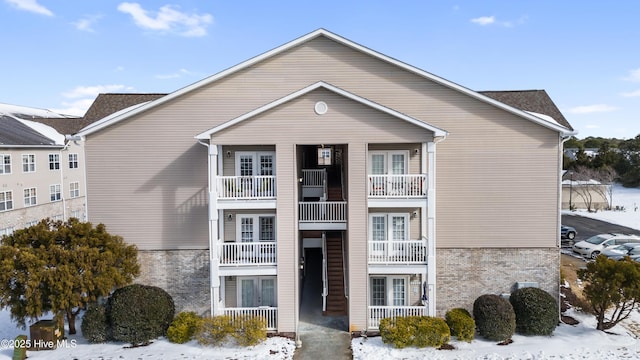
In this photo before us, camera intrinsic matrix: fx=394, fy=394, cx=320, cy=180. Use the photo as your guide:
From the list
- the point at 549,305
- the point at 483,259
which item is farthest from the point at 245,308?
the point at 549,305

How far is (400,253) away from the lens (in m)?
15.8

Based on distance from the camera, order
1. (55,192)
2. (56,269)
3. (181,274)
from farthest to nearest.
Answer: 1. (55,192)
2. (181,274)
3. (56,269)

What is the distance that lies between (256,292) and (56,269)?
724 cm

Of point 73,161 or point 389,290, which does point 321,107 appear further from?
point 73,161

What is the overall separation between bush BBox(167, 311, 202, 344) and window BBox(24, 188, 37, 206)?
2396 cm

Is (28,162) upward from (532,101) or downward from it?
downward

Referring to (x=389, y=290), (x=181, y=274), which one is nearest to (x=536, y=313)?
(x=389, y=290)

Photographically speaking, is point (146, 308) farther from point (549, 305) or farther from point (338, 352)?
point (549, 305)

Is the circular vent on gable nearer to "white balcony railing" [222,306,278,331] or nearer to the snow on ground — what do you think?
"white balcony railing" [222,306,278,331]

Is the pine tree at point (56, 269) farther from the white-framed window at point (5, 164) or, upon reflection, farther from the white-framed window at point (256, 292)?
the white-framed window at point (5, 164)

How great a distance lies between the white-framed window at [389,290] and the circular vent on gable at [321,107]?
7.12 m

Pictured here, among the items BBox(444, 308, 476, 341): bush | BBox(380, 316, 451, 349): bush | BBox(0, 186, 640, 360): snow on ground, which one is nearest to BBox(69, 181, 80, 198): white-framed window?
BBox(0, 186, 640, 360): snow on ground

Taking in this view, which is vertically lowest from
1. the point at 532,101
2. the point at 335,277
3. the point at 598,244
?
the point at 598,244

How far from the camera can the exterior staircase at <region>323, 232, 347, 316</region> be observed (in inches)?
657
